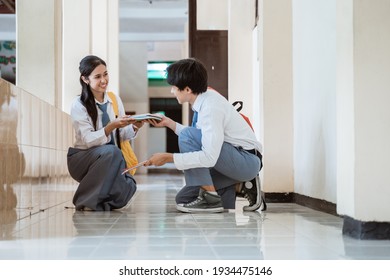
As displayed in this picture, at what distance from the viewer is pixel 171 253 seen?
235cm

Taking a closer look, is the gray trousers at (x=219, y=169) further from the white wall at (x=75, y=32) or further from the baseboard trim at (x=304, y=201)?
the white wall at (x=75, y=32)

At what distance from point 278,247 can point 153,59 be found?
67.8ft

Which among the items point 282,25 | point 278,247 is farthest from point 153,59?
point 278,247

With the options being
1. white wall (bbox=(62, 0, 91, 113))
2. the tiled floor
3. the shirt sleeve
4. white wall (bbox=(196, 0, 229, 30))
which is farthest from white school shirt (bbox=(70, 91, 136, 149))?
white wall (bbox=(196, 0, 229, 30))

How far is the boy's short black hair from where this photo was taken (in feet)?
13.1

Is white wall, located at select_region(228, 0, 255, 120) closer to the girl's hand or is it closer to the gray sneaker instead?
the gray sneaker

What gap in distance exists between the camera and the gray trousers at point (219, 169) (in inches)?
158

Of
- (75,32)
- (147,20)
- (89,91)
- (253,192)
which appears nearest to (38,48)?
(89,91)

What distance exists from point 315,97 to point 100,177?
1721mm

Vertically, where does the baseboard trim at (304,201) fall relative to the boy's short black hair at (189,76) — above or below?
below

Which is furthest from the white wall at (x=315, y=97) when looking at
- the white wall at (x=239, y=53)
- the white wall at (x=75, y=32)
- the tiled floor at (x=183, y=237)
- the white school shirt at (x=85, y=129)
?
the white wall at (x=239, y=53)

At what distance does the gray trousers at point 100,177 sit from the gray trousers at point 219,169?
0.46 meters

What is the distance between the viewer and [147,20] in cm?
1564
